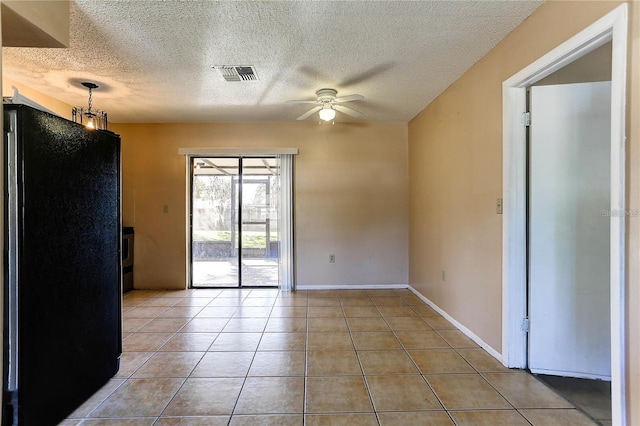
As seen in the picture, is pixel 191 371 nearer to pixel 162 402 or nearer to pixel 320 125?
pixel 162 402

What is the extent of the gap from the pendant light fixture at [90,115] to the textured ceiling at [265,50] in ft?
0.30

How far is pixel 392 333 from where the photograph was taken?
2957 millimetres

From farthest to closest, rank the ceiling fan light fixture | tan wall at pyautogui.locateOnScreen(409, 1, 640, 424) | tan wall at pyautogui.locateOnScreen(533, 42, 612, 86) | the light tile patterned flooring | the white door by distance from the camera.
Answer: the ceiling fan light fixture < the white door < tan wall at pyautogui.locateOnScreen(533, 42, 612, 86) < the light tile patterned flooring < tan wall at pyautogui.locateOnScreen(409, 1, 640, 424)

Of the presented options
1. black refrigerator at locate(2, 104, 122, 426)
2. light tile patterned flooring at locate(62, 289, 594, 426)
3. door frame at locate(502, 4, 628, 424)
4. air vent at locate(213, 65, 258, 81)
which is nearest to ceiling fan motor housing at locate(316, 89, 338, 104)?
air vent at locate(213, 65, 258, 81)

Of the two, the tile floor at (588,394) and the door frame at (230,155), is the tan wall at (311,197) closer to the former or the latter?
the door frame at (230,155)

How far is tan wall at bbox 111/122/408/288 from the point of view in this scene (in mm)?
4637

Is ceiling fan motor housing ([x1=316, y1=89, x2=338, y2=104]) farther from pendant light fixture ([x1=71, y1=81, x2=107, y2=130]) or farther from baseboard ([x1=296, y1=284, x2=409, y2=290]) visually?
baseboard ([x1=296, y1=284, x2=409, y2=290])

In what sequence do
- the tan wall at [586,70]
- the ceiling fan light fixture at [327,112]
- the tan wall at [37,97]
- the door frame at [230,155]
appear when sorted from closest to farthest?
1. the tan wall at [586,70]
2. the tan wall at [37,97]
3. the ceiling fan light fixture at [327,112]
4. the door frame at [230,155]

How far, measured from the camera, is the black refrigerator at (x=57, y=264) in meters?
1.47

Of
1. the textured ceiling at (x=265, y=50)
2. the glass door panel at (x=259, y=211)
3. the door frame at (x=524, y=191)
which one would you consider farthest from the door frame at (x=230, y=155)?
the door frame at (x=524, y=191)

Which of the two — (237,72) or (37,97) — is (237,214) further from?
(37,97)

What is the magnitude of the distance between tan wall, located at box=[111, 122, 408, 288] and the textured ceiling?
84cm

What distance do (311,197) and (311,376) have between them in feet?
9.29

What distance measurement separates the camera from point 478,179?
2.67m
